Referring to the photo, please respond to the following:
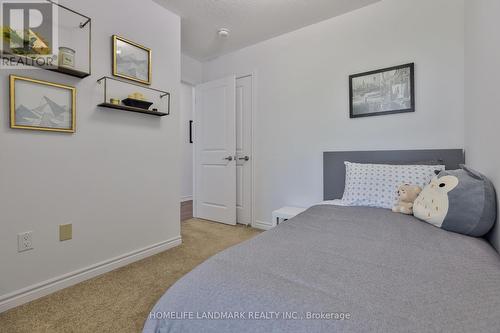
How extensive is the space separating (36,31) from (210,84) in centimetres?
206

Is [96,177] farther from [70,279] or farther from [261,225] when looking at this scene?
[261,225]

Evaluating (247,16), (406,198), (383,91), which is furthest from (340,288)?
(247,16)

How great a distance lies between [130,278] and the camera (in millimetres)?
1854

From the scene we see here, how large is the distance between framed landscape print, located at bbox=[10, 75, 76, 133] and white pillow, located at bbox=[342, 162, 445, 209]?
2.23m

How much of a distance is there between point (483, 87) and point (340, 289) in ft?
5.02

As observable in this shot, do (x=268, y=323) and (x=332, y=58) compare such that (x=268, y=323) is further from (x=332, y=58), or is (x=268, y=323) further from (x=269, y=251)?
(x=332, y=58)

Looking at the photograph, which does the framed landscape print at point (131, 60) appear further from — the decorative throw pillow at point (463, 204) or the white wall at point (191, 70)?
the decorative throw pillow at point (463, 204)

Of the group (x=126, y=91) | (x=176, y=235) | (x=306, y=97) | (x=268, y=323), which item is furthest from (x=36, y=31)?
(x=306, y=97)

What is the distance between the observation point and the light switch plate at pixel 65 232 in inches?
67.5

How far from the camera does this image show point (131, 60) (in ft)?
6.91

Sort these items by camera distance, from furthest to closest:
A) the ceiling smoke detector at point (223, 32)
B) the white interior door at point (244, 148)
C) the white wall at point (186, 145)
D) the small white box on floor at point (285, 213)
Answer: the white wall at point (186, 145)
the white interior door at point (244, 148)
the ceiling smoke detector at point (223, 32)
the small white box on floor at point (285, 213)

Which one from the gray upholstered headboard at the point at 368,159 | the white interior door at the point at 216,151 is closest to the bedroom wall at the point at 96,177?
the white interior door at the point at 216,151

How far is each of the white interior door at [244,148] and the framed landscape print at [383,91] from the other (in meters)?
1.32

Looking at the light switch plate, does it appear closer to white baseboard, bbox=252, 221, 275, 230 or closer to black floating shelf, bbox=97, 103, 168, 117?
black floating shelf, bbox=97, 103, 168, 117
